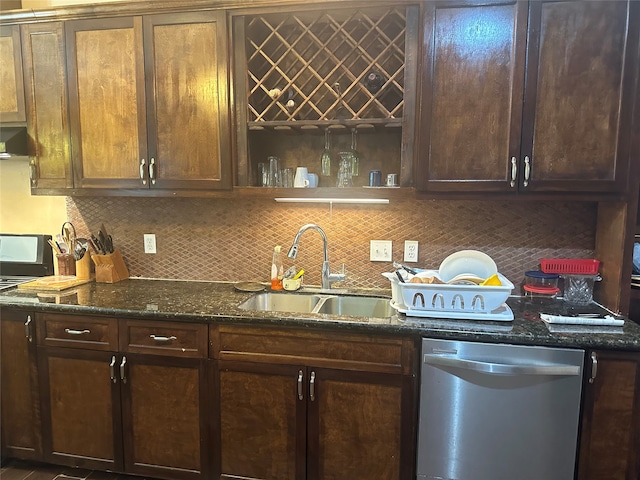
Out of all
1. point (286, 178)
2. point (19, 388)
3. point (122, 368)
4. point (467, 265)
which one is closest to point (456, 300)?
point (467, 265)

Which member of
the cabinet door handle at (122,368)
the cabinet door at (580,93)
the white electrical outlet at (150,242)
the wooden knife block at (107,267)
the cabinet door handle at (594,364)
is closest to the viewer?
the cabinet door handle at (594,364)

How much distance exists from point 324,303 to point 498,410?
0.92 metres

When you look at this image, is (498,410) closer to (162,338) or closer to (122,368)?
(162,338)

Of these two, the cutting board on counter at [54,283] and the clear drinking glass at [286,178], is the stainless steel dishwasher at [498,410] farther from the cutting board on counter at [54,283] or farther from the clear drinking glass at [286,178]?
the cutting board on counter at [54,283]

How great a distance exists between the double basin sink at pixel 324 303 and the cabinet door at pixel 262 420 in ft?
1.22

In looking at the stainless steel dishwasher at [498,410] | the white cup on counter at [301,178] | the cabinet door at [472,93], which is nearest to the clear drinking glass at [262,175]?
the white cup on counter at [301,178]

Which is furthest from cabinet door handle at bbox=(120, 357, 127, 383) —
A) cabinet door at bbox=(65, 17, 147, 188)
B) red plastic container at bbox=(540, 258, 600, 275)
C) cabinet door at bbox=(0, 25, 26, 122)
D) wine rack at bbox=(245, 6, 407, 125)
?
red plastic container at bbox=(540, 258, 600, 275)

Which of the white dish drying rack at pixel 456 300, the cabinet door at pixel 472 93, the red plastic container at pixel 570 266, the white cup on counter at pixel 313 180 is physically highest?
the cabinet door at pixel 472 93

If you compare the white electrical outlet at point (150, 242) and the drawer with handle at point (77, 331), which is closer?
the drawer with handle at point (77, 331)

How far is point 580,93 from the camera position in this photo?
1803 mm

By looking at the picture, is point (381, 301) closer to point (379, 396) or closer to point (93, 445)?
point (379, 396)

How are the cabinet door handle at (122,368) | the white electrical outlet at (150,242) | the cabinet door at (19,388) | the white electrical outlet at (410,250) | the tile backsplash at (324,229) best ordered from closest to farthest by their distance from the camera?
the cabinet door handle at (122,368) < the cabinet door at (19,388) < the tile backsplash at (324,229) < the white electrical outlet at (410,250) < the white electrical outlet at (150,242)

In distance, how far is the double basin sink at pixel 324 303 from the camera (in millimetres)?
2184

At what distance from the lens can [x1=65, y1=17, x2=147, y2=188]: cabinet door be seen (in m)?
2.15
